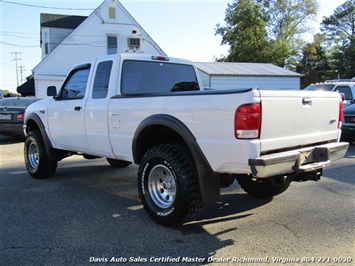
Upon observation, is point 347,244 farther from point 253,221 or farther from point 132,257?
point 132,257

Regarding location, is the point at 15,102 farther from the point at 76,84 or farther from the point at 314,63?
the point at 314,63

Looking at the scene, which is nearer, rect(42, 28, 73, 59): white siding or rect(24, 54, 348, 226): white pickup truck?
rect(24, 54, 348, 226): white pickup truck

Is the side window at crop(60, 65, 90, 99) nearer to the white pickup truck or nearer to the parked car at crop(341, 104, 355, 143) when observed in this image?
the white pickup truck

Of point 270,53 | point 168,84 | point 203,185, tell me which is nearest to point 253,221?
point 203,185

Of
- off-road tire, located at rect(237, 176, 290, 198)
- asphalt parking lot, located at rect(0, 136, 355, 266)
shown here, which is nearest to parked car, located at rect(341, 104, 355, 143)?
asphalt parking lot, located at rect(0, 136, 355, 266)

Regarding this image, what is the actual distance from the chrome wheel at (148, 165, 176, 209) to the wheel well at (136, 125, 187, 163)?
0.35 meters

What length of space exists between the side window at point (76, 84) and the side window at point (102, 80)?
310 mm

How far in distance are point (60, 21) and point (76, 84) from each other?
25.9 metres

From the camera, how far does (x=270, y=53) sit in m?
40.2

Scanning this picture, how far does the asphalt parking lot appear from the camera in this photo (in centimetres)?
328

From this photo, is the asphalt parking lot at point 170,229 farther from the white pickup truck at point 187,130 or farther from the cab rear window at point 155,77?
the cab rear window at point 155,77

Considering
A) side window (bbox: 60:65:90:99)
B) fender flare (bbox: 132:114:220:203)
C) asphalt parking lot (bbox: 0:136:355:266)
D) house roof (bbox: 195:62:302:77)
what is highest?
house roof (bbox: 195:62:302:77)

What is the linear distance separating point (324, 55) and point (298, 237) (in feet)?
176

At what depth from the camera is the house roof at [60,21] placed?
28.5m
